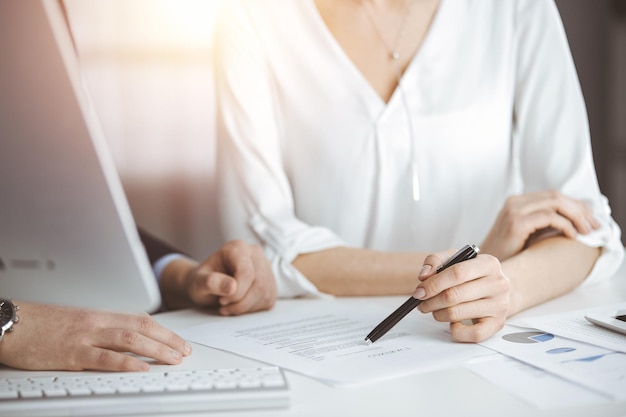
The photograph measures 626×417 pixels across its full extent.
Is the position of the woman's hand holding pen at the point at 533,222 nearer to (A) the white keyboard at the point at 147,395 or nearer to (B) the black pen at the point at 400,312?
(B) the black pen at the point at 400,312

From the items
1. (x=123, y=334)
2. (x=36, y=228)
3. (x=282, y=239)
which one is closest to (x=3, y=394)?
(x=123, y=334)

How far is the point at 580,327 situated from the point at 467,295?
0.52ft

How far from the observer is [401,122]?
4.87 ft

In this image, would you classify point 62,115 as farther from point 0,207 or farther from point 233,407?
point 233,407

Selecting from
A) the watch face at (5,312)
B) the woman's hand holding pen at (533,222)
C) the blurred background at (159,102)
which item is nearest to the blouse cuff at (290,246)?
the woman's hand holding pen at (533,222)

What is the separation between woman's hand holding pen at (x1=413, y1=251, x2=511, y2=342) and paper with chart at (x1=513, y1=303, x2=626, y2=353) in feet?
0.22

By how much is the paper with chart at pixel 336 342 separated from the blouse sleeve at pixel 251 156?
8.2 inches

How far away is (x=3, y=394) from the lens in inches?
25.5

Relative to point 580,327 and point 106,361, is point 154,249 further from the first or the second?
point 580,327

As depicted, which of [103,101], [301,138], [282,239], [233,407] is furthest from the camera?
[103,101]

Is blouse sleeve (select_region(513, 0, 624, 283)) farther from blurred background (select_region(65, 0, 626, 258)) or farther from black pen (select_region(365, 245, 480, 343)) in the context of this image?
blurred background (select_region(65, 0, 626, 258))

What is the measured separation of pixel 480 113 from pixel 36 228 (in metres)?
0.95

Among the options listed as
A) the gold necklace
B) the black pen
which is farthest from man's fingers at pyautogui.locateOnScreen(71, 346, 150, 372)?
the gold necklace

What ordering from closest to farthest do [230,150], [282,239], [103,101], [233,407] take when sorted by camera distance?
[233,407] < [282,239] < [230,150] < [103,101]
